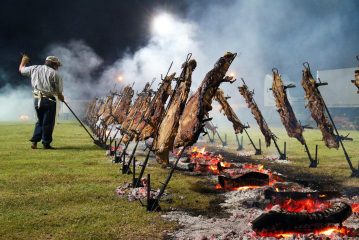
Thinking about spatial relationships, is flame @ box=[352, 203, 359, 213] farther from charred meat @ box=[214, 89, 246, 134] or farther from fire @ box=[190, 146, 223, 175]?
charred meat @ box=[214, 89, 246, 134]

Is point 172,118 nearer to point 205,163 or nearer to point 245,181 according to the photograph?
point 245,181

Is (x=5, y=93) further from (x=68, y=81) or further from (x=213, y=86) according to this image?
(x=213, y=86)

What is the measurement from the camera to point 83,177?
33.8ft

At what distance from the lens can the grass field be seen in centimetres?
587

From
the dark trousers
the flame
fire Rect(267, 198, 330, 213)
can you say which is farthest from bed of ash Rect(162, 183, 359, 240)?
the dark trousers

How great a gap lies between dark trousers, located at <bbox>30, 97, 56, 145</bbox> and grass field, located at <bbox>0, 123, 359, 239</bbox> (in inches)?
98.7

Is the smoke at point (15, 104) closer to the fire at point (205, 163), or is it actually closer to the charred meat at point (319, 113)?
the fire at point (205, 163)

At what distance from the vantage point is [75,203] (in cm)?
748

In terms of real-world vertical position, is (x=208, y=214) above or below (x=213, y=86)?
below

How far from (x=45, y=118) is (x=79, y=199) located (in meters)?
9.41

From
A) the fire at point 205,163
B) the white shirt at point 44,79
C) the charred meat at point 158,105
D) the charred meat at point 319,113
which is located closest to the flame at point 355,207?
the fire at point 205,163

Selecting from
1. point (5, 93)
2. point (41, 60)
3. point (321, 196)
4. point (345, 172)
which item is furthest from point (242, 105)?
point (321, 196)

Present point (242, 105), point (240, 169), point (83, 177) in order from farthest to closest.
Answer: point (242, 105), point (240, 169), point (83, 177)

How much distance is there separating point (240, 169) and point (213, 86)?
5514 mm
